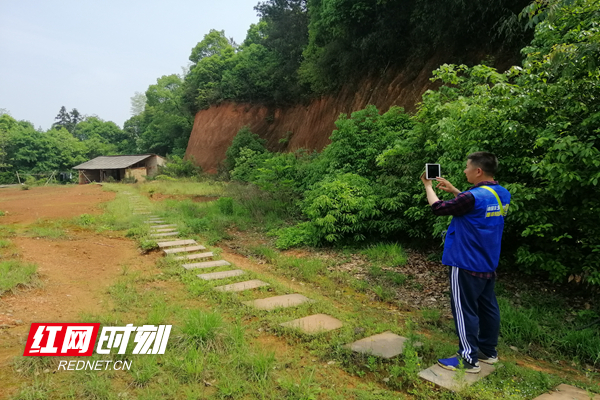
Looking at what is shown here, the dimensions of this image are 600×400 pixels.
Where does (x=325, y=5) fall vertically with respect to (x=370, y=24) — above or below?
above

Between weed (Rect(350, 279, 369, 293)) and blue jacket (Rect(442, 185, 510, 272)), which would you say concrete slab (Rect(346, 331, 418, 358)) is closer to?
blue jacket (Rect(442, 185, 510, 272))

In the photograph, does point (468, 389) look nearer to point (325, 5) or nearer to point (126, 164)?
point (325, 5)

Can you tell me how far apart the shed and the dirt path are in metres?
23.6

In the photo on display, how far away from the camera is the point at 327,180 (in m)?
7.95

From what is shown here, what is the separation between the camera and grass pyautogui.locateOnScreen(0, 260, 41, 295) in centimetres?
461

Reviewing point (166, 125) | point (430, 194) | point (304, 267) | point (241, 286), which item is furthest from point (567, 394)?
point (166, 125)

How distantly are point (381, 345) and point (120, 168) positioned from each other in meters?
34.0

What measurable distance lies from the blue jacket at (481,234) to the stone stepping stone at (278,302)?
211cm

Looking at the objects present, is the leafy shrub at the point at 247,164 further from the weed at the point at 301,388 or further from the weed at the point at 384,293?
the weed at the point at 301,388

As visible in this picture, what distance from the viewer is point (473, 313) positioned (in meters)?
2.81

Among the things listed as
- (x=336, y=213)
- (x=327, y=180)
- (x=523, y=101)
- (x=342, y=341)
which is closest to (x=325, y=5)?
(x=327, y=180)

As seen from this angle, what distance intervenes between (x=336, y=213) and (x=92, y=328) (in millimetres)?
4673

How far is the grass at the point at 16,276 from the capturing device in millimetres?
4605

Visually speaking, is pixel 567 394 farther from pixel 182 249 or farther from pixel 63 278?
pixel 63 278
